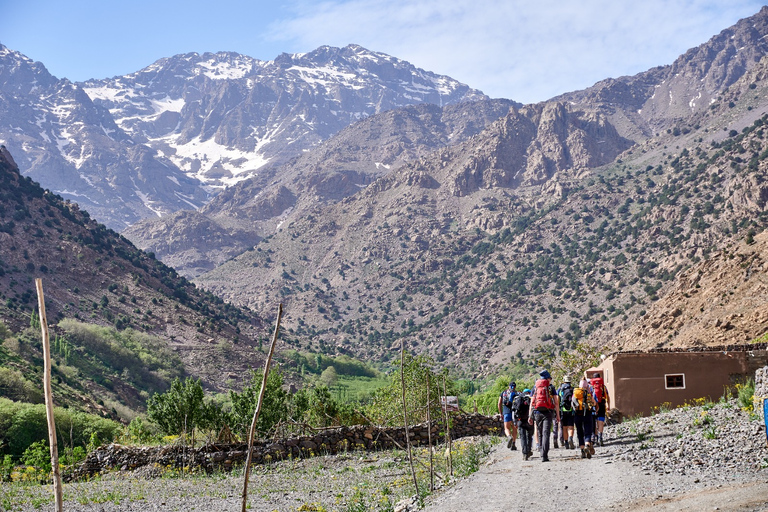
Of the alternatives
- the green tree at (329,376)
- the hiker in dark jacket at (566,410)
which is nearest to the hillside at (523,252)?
the green tree at (329,376)

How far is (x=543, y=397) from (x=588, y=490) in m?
3.92

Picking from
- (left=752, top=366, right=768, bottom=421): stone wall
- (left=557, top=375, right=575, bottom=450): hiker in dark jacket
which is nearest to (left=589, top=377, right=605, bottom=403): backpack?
(left=557, top=375, right=575, bottom=450): hiker in dark jacket

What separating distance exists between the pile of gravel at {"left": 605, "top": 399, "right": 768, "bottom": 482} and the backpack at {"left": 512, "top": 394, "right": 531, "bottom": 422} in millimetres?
2001

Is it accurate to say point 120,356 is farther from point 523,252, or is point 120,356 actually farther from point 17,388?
point 523,252

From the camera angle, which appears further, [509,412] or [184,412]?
[184,412]

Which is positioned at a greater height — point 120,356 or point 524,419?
point 120,356

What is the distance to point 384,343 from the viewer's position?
139625 mm

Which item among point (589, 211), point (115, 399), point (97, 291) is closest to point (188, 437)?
point (115, 399)

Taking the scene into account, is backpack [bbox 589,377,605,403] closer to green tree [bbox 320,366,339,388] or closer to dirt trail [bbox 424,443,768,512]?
dirt trail [bbox 424,443,768,512]

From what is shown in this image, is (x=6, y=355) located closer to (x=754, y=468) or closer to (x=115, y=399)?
(x=115, y=399)

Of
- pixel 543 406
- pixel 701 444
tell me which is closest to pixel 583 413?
pixel 543 406

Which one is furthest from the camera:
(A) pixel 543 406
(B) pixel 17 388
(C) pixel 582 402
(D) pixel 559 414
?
(B) pixel 17 388

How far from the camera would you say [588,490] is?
10.9m

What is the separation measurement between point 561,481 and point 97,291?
91.8m
